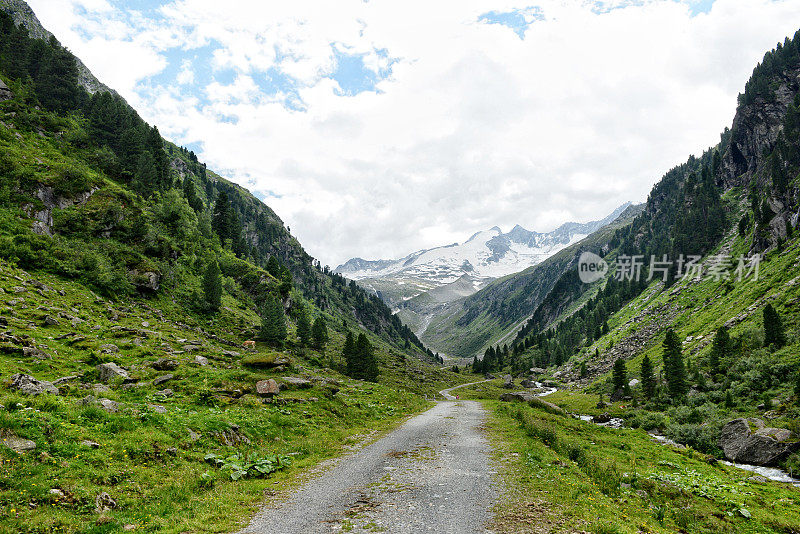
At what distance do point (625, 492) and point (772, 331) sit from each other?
61898 mm

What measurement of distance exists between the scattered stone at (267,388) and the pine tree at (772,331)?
76.7 meters

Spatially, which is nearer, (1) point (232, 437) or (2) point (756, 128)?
(1) point (232, 437)

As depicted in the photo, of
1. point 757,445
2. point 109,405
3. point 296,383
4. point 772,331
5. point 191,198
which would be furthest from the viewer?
point 191,198

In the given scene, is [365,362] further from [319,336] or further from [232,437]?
[232,437]

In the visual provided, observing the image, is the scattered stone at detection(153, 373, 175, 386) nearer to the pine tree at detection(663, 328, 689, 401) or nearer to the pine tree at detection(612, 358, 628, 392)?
the pine tree at detection(663, 328, 689, 401)

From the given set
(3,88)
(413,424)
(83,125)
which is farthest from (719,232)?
(3,88)

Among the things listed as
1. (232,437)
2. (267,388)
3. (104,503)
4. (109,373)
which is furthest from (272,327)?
(104,503)

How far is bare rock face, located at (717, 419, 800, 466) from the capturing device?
1324 inches

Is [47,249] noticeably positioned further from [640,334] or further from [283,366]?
[640,334]

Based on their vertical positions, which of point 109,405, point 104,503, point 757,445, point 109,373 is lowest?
point 757,445

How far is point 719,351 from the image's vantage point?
63.2 m

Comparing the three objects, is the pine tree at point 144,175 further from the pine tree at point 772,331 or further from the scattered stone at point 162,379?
the pine tree at point 772,331

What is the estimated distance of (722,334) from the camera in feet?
213

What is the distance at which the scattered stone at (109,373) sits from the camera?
26.8m
